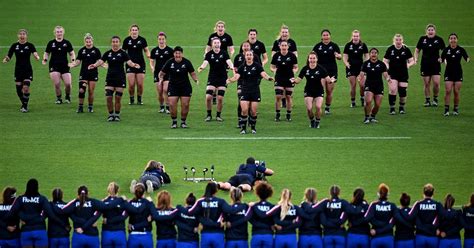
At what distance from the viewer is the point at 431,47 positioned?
36.2m

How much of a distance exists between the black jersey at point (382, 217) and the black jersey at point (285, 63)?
41.6 ft

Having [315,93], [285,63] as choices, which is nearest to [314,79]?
Answer: [315,93]

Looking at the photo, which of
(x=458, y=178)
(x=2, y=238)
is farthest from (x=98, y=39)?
(x=2, y=238)

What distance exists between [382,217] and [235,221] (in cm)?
258

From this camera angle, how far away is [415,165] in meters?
29.5

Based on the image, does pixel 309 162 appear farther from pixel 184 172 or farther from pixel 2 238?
pixel 2 238

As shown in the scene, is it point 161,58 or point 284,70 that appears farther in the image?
point 161,58

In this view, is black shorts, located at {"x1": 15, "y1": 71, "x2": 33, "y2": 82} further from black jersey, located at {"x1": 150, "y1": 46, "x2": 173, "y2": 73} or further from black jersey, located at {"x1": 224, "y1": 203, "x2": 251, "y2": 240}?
black jersey, located at {"x1": 224, "y1": 203, "x2": 251, "y2": 240}

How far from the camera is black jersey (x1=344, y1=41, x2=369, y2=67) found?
36000 mm

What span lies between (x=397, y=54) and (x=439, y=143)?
4447mm

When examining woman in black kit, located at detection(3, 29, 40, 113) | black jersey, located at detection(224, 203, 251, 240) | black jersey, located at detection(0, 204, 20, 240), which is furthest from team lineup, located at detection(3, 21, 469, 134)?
black jersey, located at detection(0, 204, 20, 240)

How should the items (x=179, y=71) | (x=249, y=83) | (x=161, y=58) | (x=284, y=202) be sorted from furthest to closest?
1. (x=161, y=58)
2. (x=179, y=71)
3. (x=249, y=83)
4. (x=284, y=202)

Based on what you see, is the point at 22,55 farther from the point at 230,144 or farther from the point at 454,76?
the point at 454,76

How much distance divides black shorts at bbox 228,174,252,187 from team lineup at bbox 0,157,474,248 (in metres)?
5.10
